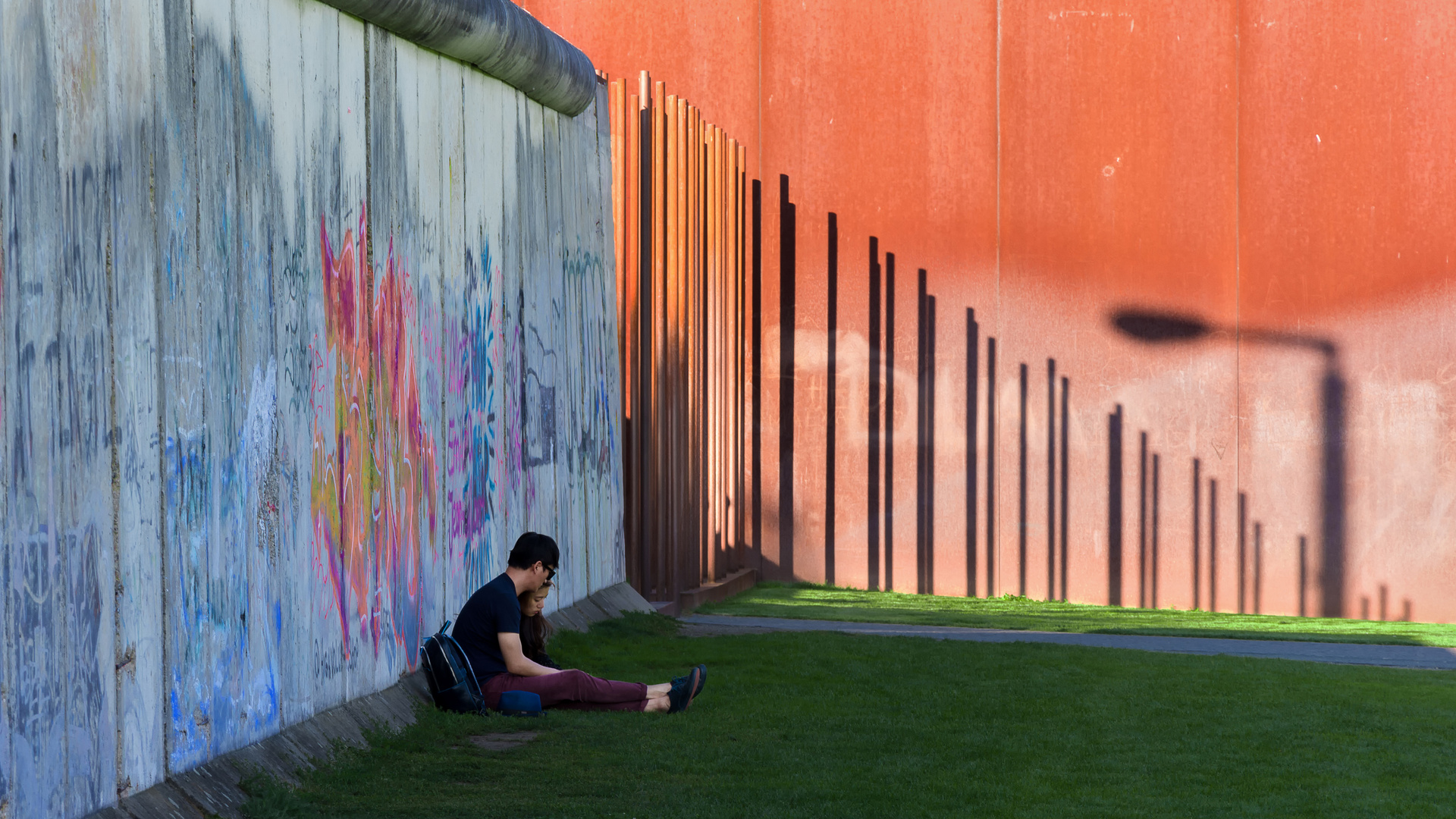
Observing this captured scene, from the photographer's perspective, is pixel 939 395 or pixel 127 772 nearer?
pixel 127 772

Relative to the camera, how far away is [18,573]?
4.55m

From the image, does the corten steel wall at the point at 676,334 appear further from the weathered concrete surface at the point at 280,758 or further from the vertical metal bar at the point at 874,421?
the weathered concrete surface at the point at 280,758

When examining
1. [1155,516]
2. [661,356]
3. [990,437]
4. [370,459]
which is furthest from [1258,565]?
[370,459]

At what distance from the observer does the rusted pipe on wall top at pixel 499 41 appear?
7680 millimetres

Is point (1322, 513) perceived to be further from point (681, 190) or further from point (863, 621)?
point (681, 190)

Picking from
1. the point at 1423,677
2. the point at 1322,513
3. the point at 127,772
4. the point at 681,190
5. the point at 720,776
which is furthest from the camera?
the point at 1322,513

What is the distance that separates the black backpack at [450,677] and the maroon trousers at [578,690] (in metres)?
0.14

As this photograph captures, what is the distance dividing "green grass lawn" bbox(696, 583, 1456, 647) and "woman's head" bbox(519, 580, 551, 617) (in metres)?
5.03

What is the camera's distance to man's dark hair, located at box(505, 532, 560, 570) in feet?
25.9

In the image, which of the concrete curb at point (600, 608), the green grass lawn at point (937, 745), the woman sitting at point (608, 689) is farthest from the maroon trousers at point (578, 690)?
the concrete curb at point (600, 608)

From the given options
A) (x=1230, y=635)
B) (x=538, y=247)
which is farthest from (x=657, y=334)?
(x=1230, y=635)

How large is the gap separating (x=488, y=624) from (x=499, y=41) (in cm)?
337

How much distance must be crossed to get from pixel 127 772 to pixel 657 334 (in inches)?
314

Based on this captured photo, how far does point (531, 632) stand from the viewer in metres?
8.01
